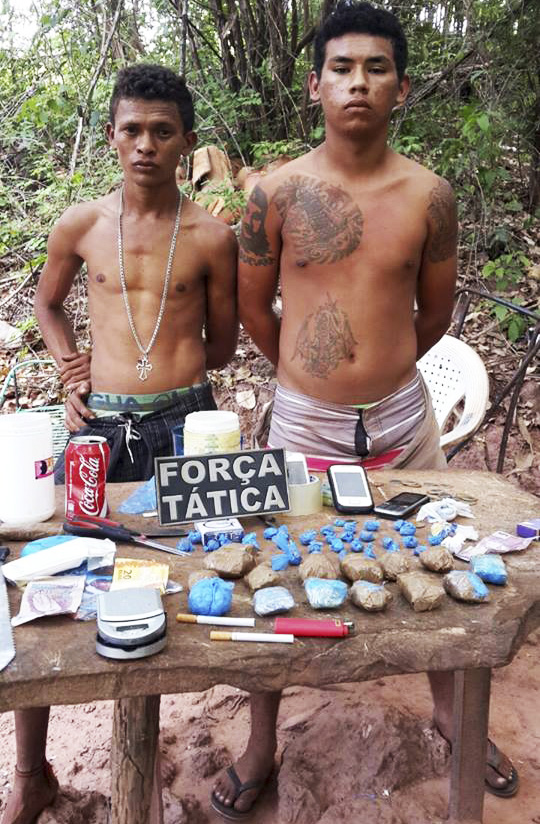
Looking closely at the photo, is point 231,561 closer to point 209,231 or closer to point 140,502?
point 140,502

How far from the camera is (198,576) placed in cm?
129

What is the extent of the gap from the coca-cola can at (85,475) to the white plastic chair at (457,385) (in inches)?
66.1

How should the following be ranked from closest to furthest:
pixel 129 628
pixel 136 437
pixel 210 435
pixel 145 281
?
pixel 129 628, pixel 210 435, pixel 136 437, pixel 145 281

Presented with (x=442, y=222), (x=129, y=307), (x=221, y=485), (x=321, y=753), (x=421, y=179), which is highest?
(x=421, y=179)

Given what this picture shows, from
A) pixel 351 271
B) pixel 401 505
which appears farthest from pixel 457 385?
pixel 401 505

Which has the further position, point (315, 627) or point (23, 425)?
point (23, 425)

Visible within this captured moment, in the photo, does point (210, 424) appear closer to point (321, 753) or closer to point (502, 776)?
point (321, 753)

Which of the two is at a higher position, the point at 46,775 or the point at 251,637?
the point at 251,637

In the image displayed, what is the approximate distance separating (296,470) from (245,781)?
1.00m

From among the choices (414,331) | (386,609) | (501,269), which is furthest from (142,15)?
(386,609)

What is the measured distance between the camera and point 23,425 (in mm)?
1443

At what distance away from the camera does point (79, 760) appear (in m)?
2.21

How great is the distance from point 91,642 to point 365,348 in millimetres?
1318

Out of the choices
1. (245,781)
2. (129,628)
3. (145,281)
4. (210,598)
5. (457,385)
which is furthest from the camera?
(457,385)
